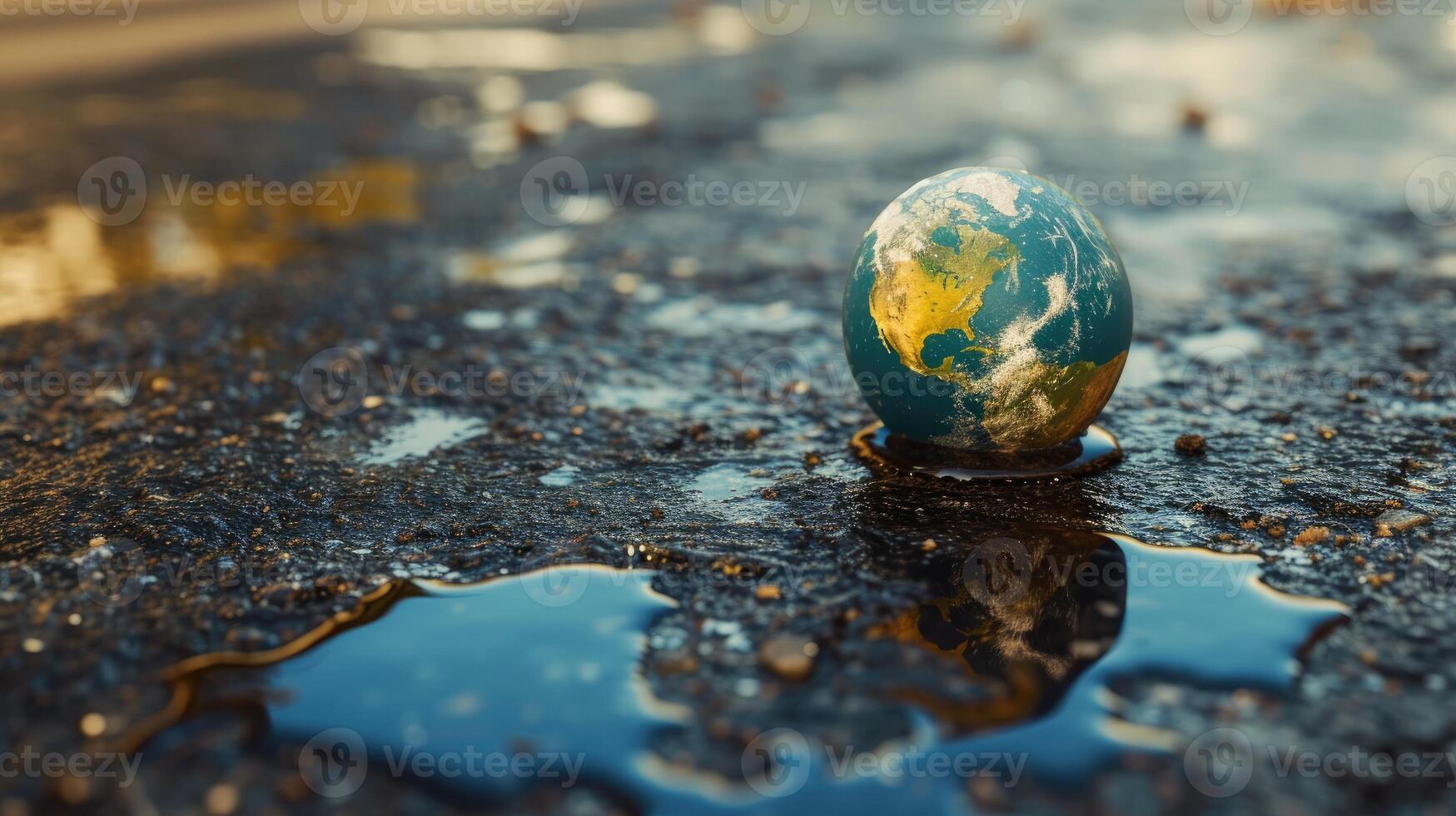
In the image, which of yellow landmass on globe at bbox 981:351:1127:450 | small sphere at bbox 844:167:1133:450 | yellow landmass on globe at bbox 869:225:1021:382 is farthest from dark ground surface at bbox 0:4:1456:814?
yellow landmass on globe at bbox 869:225:1021:382

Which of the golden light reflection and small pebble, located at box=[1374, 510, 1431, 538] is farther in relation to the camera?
the golden light reflection

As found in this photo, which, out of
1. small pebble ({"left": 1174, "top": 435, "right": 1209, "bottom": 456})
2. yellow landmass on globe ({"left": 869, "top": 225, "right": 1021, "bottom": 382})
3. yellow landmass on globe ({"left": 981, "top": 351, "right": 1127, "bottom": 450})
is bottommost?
small pebble ({"left": 1174, "top": 435, "right": 1209, "bottom": 456})

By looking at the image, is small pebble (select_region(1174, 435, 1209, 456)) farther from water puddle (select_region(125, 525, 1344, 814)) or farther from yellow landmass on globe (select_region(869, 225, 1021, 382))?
yellow landmass on globe (select_region(869, 225, 1021, 382))

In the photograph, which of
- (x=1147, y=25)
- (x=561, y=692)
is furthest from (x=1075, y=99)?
(x=561, y=692)

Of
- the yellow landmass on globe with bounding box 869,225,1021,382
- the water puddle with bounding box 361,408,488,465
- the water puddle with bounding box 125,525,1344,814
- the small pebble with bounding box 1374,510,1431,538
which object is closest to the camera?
the water puddle with bounding box 125,525,1344,814

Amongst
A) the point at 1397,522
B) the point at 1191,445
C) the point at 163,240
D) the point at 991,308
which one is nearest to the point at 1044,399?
the point at 991,308

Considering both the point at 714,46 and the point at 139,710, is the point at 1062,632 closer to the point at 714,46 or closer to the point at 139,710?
the point at 139,710

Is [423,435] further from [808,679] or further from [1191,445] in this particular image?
Result: [1191,445]

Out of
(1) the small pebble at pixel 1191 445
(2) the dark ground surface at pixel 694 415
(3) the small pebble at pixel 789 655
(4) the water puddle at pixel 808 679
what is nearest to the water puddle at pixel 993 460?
(2) the dark ground surface at pixel 694 415
